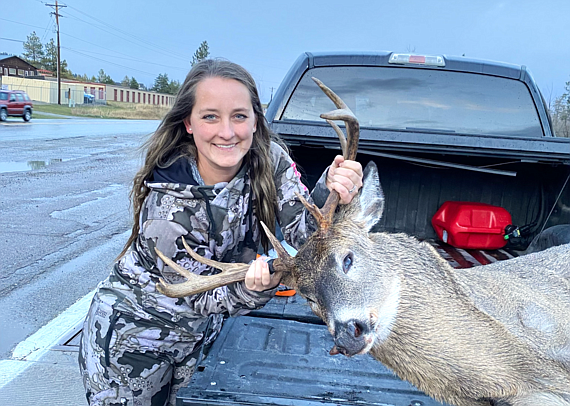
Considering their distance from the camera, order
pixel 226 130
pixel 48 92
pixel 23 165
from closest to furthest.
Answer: pixel 226 130, pixel 23 165, pixel 48 92

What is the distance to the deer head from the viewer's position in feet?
7.08

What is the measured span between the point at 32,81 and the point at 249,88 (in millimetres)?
73391

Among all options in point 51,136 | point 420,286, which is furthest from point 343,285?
point 51,136

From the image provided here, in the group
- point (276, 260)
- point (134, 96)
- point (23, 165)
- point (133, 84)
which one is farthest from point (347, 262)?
point (133, 84)

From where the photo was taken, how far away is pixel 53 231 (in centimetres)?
723

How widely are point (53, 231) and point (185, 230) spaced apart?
525cm

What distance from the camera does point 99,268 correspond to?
5.93m

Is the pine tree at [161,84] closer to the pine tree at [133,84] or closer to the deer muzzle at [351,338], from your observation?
the pine tree at [133,84]

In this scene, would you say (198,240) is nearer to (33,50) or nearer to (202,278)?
(202,278)

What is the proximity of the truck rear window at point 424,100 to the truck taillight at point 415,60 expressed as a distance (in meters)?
0.06

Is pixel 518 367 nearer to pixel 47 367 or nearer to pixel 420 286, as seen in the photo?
pixel 420 286

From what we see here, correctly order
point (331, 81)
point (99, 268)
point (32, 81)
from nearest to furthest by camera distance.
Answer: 1. point (331, 81)
2. point (99, 268)
3. point (32, 81)

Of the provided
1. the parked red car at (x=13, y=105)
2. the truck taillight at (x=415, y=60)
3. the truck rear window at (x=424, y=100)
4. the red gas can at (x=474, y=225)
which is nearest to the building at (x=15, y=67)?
the parked red car at (x=13, y=105)

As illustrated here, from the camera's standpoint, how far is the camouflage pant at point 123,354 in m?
2.80
